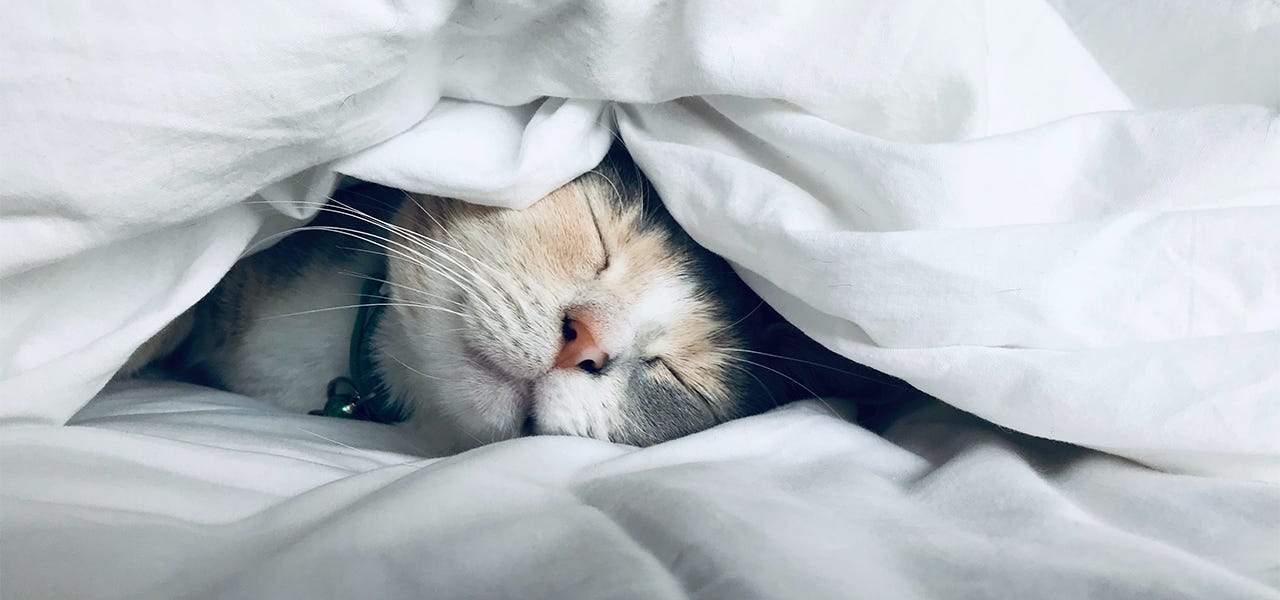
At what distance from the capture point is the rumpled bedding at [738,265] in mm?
506

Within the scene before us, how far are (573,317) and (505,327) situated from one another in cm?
7

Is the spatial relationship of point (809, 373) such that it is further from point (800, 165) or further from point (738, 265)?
point (800, 165)

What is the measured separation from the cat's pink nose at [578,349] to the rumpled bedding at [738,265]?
0.49 ft

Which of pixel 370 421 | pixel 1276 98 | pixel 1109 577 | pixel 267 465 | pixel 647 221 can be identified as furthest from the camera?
pixel 370 421

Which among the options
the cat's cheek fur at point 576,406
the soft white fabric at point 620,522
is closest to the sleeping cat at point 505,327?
the cat's cheek fur at point 576,406

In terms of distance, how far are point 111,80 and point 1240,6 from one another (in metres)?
1.02

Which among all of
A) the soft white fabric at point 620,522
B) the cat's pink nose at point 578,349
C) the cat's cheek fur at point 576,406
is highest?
the cat's pink nose at point 578,349

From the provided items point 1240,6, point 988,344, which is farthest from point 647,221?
point 1240,6

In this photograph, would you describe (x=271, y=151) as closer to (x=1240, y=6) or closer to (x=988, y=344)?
(x=988, y=344)

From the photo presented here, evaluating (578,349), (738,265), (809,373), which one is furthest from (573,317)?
(809,373)

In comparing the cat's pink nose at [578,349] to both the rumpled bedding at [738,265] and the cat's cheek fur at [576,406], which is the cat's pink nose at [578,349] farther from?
the rumpled bedding at [738,265]

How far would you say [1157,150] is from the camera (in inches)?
27.2

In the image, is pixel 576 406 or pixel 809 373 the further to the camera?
pixel 809 373

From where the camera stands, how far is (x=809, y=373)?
1004mm
